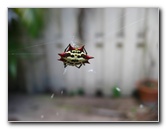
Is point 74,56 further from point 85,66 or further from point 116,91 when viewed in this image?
point 116,91

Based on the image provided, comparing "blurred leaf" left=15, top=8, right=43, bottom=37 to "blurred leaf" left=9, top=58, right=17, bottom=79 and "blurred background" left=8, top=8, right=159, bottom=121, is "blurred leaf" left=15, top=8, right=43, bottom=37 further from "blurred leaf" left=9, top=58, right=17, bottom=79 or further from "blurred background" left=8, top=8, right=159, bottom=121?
"blurred leaf" left=9, top=58, right=17, bottom=79

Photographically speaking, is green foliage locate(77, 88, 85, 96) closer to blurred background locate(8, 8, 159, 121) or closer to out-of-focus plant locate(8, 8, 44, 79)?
blurred background locate(8, 8, 159, 121)

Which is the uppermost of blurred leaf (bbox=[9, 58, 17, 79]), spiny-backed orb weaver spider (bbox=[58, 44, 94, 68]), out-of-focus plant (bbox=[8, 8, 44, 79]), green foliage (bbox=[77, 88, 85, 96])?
out-of-focus plant (bbox=[8, 8, 44, 79])

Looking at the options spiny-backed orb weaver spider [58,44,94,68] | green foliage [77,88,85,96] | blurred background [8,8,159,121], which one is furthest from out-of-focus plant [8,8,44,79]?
green foliage [77,88,85,96]

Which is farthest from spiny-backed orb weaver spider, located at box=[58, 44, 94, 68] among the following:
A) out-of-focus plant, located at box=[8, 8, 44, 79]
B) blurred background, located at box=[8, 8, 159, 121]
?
out-of-focus plant, located at box=[8, 8, 44, 79]

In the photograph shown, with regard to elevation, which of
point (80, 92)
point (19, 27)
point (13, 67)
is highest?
point (19, 27)

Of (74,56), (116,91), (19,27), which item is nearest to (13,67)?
(19,27)

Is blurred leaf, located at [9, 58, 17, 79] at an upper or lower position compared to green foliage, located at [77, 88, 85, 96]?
upper

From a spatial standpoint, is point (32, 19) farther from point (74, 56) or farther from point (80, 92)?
point (80, 92)

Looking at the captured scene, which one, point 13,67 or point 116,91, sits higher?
point 13,67
